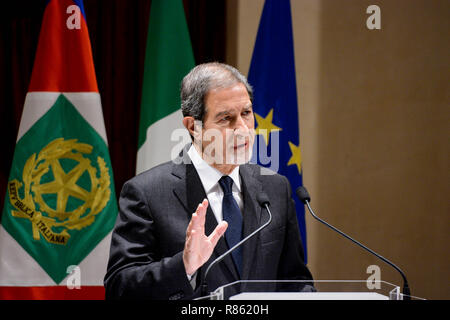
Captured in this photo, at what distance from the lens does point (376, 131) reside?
3.80 meters

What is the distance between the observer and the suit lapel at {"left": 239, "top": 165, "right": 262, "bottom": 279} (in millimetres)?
1891

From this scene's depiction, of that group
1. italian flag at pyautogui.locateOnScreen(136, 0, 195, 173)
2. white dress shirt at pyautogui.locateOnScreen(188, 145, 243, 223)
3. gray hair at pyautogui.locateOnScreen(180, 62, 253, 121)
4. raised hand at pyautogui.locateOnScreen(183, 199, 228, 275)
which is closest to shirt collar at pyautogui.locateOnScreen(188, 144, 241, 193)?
white dress shirt at pyautogui.locateOnScreen(188, 145, 243, 223)

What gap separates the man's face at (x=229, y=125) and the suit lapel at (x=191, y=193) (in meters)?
0.13

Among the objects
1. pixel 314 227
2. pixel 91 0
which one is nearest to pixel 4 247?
pixel 91 0

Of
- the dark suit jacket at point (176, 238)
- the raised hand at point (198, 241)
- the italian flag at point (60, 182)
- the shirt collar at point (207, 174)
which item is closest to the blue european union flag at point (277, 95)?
the italian flag at point (60, 182)

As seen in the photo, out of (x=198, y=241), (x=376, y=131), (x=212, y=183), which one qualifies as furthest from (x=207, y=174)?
(x=376, y=131)

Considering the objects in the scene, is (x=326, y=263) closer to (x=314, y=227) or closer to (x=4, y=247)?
(x=314, y=227)

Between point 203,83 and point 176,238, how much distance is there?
1.98 feet

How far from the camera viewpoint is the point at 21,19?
3.29 m

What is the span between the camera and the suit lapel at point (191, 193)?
1.86 metres

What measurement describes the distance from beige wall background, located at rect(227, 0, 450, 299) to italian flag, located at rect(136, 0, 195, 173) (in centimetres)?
100

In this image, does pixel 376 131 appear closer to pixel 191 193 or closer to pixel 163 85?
pixel 163 85

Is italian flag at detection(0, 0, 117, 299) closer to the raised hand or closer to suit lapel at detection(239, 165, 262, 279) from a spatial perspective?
suit lapel at detection(239, 165, 262, 279)

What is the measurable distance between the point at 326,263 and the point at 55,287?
194 centimetres
